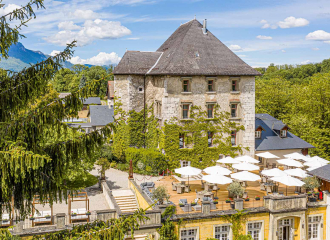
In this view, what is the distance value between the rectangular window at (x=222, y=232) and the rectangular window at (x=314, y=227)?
5609 millimetres

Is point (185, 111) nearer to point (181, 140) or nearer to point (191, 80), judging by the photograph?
point (181, 140)

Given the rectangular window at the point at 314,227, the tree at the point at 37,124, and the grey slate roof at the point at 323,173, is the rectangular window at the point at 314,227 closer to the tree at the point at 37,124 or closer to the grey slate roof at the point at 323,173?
the grey slate roof at the point at 323,173

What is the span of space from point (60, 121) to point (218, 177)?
13.3 m

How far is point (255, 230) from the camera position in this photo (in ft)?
61.5

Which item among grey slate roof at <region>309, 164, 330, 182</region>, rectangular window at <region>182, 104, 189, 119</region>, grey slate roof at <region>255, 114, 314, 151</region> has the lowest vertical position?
grey slate roof at <region>309, 164, 330, 182</region>

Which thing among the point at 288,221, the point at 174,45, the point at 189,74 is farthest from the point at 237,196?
the point at 174,45

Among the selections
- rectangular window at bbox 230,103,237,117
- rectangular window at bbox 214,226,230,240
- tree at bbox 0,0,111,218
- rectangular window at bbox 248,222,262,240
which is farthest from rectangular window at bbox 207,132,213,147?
tree at bbox 0,0,111,218

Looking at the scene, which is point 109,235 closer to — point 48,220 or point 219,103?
point 48,220

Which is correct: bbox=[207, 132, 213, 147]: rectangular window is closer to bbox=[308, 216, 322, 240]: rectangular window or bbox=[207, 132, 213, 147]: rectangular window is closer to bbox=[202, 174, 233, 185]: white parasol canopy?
bbox=[202, 174, 233, 185]: white parasol canopy

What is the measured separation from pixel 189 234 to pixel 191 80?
15098 mm

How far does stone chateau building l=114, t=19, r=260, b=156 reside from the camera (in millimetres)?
28781

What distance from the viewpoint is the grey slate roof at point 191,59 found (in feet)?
94.6

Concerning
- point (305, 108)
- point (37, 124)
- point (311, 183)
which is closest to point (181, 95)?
point (311, 183)

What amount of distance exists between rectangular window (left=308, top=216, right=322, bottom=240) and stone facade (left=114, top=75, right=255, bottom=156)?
36.6ft
